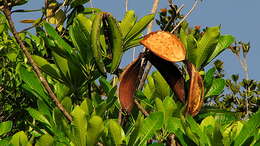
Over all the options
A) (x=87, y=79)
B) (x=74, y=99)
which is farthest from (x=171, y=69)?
(x=74, y=99)

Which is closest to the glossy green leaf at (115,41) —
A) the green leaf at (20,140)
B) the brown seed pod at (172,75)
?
the brown seed pod at (172,75)

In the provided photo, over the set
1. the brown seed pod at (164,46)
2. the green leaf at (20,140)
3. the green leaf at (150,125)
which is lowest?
the green leaf at (20,140)

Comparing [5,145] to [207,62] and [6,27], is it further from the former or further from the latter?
[6,27]

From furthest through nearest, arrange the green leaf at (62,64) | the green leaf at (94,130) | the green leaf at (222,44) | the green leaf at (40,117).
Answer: the green leaf at (222,44) → the green leaf at (62,64) → the green leaf at (40,117) → the green leaf at (94,130)

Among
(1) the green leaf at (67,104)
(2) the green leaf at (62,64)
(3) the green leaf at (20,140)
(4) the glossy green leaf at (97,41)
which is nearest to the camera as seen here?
(3) the green leaf at (20,140)

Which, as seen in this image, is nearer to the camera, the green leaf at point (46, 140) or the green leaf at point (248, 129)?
the green leaf at point (46, 140)

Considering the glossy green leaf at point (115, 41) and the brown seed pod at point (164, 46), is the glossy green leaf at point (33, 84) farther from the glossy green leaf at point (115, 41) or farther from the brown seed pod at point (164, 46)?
the brown seed pod at point (164, 46)

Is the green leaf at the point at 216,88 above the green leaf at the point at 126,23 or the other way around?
the other way around

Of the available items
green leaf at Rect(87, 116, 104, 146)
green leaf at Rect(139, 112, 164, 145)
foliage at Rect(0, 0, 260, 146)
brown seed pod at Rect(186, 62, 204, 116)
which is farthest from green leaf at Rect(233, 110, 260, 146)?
green leaf at Rect(87, 116, 104, 146)
